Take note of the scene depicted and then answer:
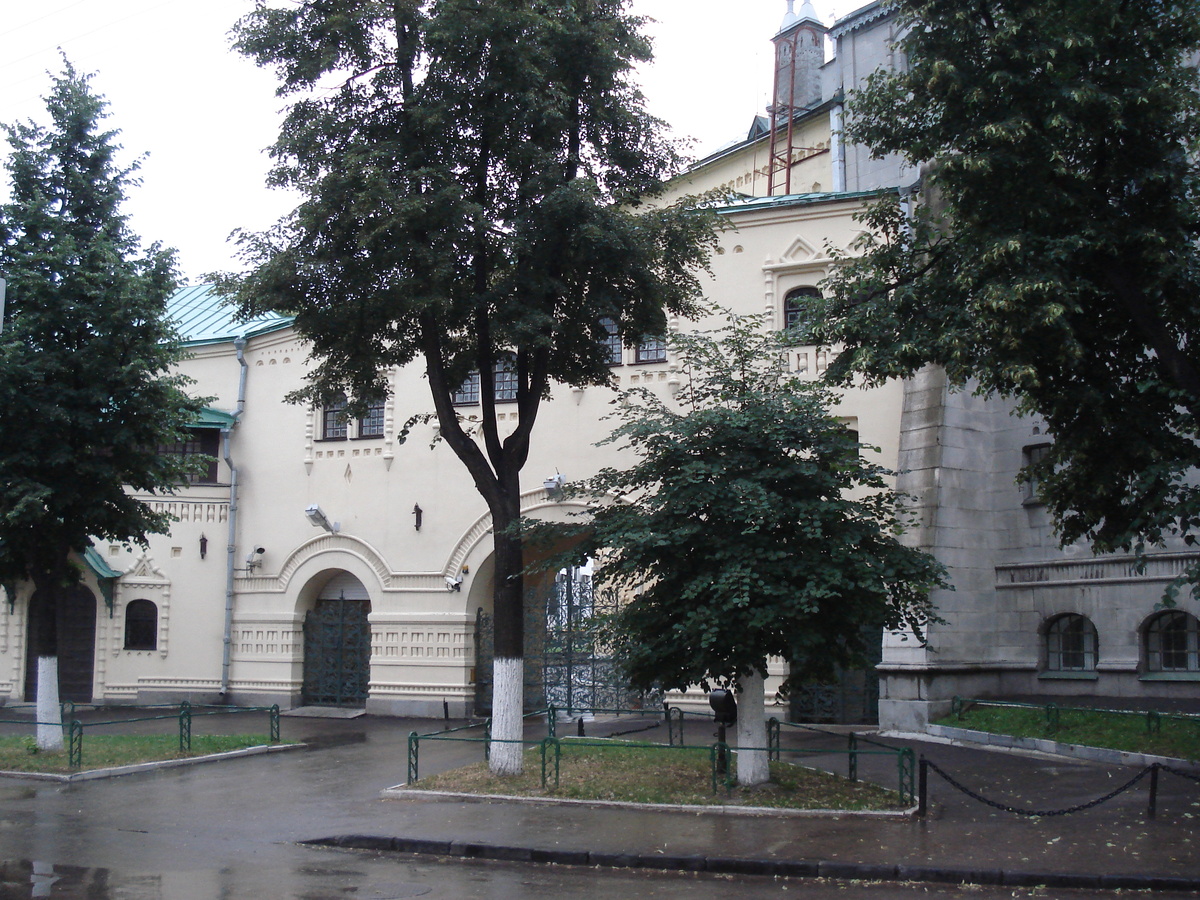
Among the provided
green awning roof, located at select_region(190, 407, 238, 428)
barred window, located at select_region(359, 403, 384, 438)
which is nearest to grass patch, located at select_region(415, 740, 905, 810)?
barred window, located at select_region(359, 403, 384, 438)

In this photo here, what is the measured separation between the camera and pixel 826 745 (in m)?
17.3

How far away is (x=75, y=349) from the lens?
57.0 ft

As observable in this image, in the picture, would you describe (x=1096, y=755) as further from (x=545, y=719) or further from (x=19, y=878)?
(x=19, y=878)

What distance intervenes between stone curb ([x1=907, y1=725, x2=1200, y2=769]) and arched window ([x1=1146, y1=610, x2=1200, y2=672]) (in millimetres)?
2842

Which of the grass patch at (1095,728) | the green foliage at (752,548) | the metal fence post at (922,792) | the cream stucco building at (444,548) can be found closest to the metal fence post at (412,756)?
the green foliage at (752,548)

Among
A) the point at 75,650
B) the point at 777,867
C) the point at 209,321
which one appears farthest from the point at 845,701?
the point at 209,321

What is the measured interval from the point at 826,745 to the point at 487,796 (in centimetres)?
633

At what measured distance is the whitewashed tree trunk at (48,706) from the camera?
55.8ft

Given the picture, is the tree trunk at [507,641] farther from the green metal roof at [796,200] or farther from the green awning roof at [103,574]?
the green awning roof at [103,574]

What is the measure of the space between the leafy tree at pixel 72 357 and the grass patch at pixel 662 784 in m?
7.32

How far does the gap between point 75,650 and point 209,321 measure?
346 inches

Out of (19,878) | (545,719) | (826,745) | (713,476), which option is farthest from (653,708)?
(19,878)

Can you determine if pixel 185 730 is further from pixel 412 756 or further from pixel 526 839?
pixel 526 839

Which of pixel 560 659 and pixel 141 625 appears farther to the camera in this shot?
pixel 141 625
